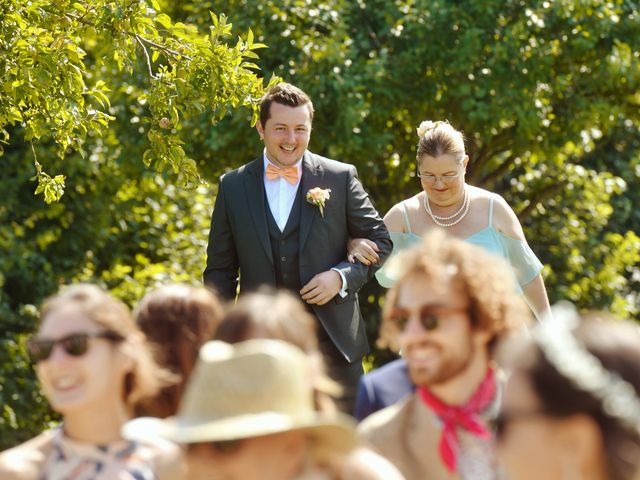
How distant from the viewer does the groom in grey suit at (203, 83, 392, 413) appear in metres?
6.87

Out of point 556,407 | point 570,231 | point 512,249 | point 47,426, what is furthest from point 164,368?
point 570,231

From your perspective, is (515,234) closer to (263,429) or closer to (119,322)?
(119,322)

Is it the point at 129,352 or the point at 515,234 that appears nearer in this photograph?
the point at 129,352

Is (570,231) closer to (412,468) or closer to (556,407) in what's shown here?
(412,468)

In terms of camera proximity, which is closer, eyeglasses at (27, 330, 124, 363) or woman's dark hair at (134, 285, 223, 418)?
eyeglasses at (27, 330, 124, 363)

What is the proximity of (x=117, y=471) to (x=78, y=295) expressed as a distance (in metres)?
0.52

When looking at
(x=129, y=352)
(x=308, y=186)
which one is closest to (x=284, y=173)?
(x=308, y=186)

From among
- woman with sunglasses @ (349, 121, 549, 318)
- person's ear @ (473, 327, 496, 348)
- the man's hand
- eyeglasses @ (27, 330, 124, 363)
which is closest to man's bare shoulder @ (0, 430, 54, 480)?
eyeglasses @ (27, 330, 124, 363)

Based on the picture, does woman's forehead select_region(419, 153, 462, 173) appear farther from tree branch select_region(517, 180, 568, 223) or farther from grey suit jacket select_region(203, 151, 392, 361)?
tree branch select_region(517, 180, 568, 223)

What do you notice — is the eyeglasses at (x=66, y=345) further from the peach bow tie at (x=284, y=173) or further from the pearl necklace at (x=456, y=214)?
the pearl necklace at (x=456, y=214)

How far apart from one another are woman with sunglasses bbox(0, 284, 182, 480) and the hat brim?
46 cm

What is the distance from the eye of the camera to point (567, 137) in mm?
13570

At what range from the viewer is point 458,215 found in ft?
23.4

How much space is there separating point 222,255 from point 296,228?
0.38 metres
